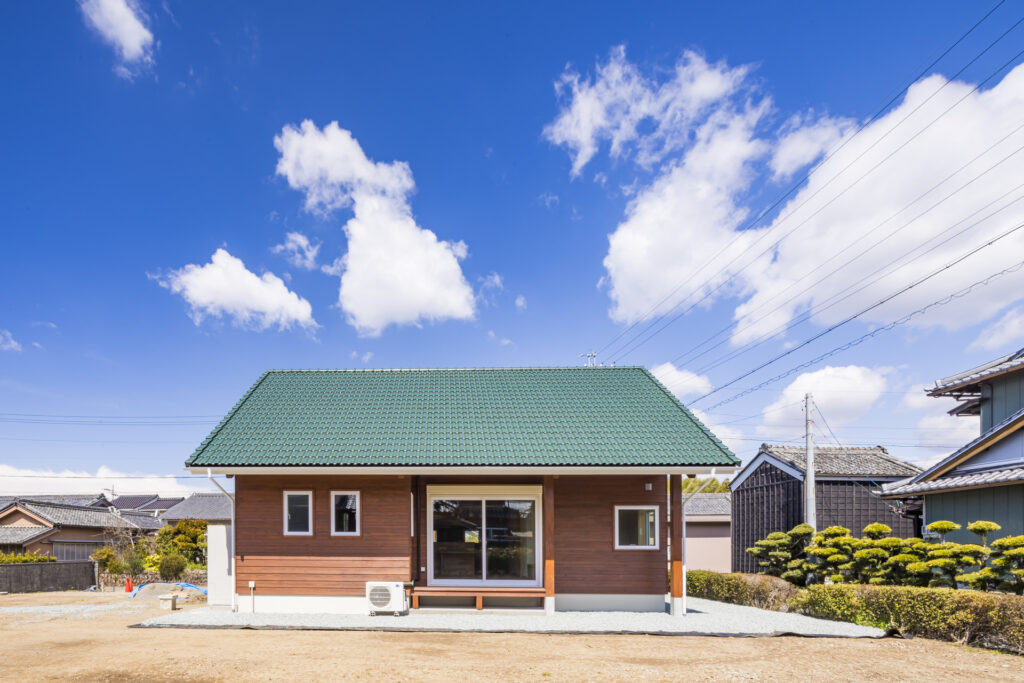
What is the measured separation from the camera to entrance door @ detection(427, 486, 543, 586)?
14391 mm

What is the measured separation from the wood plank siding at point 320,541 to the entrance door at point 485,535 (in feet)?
2.93

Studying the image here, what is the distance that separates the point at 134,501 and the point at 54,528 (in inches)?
1367

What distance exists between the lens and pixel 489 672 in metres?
8.82

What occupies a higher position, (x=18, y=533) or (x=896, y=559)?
(x=896, y=559)

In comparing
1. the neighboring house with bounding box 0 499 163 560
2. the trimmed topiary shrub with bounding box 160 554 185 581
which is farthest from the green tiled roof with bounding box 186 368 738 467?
the neighboring house with bounding box 0 499 163 560

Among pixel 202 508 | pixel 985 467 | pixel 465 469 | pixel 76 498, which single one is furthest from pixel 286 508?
pixel 76 498

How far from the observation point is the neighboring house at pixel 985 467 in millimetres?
12477

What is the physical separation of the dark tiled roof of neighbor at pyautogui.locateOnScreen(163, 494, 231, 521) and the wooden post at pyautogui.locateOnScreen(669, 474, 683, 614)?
23613mm

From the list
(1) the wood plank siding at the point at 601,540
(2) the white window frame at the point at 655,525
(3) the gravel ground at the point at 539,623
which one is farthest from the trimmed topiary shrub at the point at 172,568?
(2) the white window frame at the point at 655,525

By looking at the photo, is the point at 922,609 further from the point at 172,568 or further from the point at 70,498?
the point at 70,498

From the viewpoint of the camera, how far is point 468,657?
32.1ft

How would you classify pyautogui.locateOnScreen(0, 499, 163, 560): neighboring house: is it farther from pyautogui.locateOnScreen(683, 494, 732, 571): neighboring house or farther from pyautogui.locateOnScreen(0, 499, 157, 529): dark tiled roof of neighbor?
pyautogui.locateOnScreen(683, 494, 732, 571): neighboring house

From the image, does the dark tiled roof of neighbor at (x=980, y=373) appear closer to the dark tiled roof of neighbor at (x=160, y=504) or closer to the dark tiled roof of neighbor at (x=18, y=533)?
the dark tiled roof of neighbor at (x=18, y=533)

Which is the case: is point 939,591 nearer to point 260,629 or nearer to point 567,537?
point 567,537
